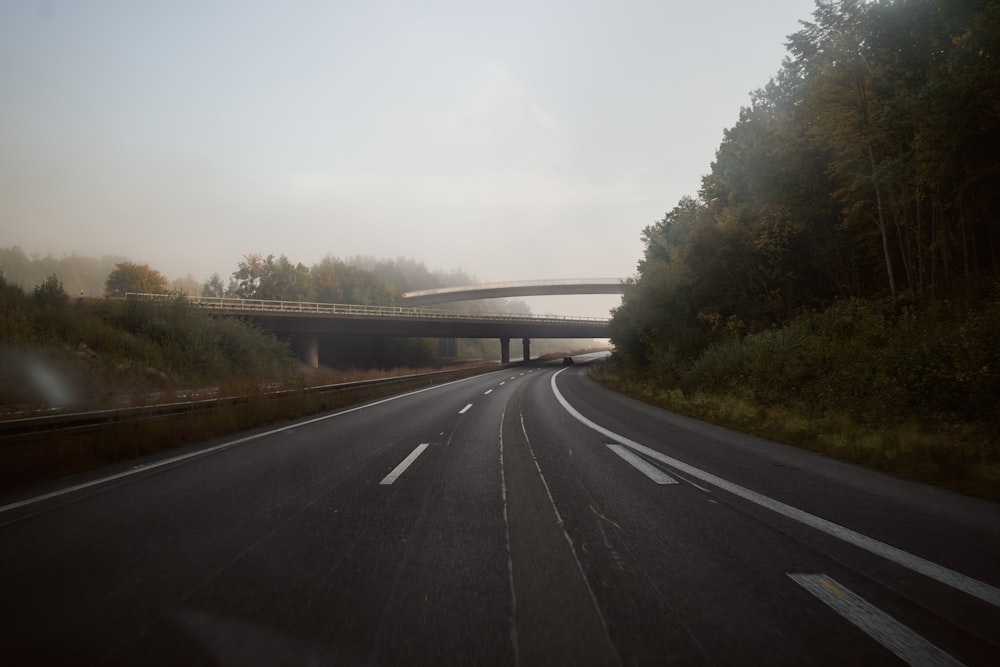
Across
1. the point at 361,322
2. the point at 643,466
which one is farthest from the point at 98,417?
the point at 361,322

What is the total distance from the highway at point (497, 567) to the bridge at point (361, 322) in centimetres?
3126

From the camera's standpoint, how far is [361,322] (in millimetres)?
43312

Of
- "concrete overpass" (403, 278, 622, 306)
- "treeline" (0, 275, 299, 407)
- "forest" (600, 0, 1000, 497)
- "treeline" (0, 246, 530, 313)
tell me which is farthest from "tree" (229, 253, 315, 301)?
"forest" (600, 0, 1000, 497)

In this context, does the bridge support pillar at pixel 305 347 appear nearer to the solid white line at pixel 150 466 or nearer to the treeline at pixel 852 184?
the treeline at pixel 852 184

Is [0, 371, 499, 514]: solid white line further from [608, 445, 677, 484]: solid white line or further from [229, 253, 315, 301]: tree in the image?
[229, 253, 315, 301]: tree

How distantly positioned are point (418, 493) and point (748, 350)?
15.2 metres

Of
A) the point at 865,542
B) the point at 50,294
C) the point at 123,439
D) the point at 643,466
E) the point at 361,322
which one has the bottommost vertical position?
the point at 643,466

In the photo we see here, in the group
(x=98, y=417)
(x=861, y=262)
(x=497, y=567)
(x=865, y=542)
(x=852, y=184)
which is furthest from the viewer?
(x=861, y=262)

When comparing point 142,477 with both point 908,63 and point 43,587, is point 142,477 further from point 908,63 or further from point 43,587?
point 908,63

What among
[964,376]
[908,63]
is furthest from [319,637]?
[908,63]

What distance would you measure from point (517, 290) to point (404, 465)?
238ft

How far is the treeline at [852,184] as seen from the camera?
12.2 metres

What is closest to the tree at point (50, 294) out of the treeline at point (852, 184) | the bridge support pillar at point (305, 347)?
the bridge support pillar at point (305, 347)

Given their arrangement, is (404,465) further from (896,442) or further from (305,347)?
(305,347)
